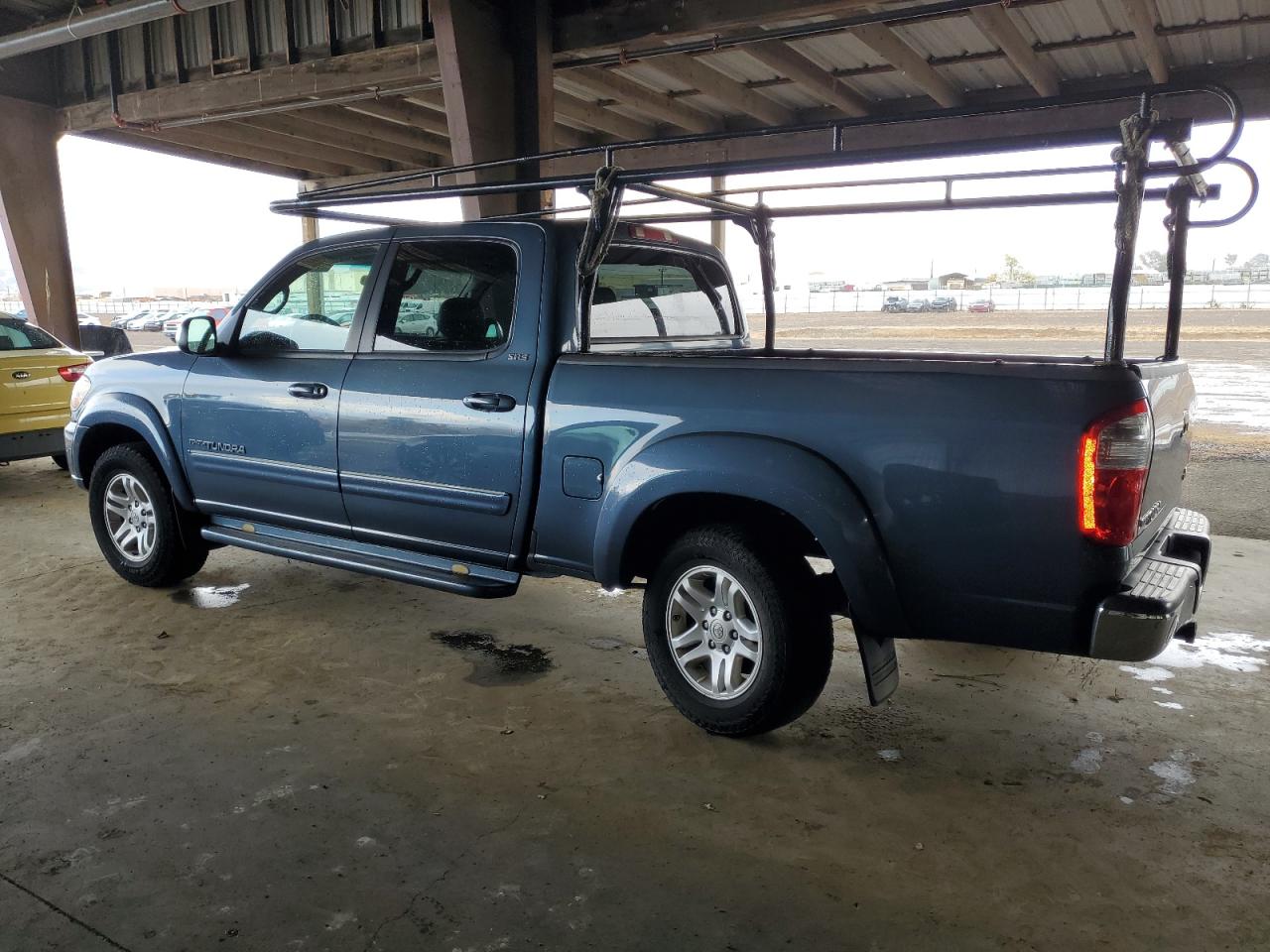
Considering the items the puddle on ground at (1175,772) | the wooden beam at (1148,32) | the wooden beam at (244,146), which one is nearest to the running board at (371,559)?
the puddle on ground at (1175,772)

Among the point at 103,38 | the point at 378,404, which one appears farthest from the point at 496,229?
the point at 103,38

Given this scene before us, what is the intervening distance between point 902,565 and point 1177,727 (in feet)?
4.57

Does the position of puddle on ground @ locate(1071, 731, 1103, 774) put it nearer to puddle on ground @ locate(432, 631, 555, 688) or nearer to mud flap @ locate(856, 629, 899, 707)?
mud flap @ locate(856, 629, 899, 707)

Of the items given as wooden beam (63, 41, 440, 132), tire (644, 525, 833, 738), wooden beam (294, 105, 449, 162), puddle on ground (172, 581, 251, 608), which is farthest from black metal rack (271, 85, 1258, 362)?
wooden beam (294, 105, 449, 162)

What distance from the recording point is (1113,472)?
2594 millimetres

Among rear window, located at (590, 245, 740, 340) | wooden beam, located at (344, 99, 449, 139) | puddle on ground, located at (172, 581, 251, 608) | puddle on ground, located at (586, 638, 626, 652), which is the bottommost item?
puddle on ground, located at (586, 638, 626, 652)

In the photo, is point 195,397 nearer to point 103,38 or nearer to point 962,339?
point 103,38

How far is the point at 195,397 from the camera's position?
471cm

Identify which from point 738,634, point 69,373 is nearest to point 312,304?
point 738,634

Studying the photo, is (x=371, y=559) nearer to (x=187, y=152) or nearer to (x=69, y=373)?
(x=69, y=373)

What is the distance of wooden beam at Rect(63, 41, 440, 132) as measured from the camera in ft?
27.0

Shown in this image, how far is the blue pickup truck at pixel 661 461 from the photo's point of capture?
8.85 ft

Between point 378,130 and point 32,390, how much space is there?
753 cm

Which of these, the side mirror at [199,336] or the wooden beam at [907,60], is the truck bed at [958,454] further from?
the wooden beam at [907,60]
